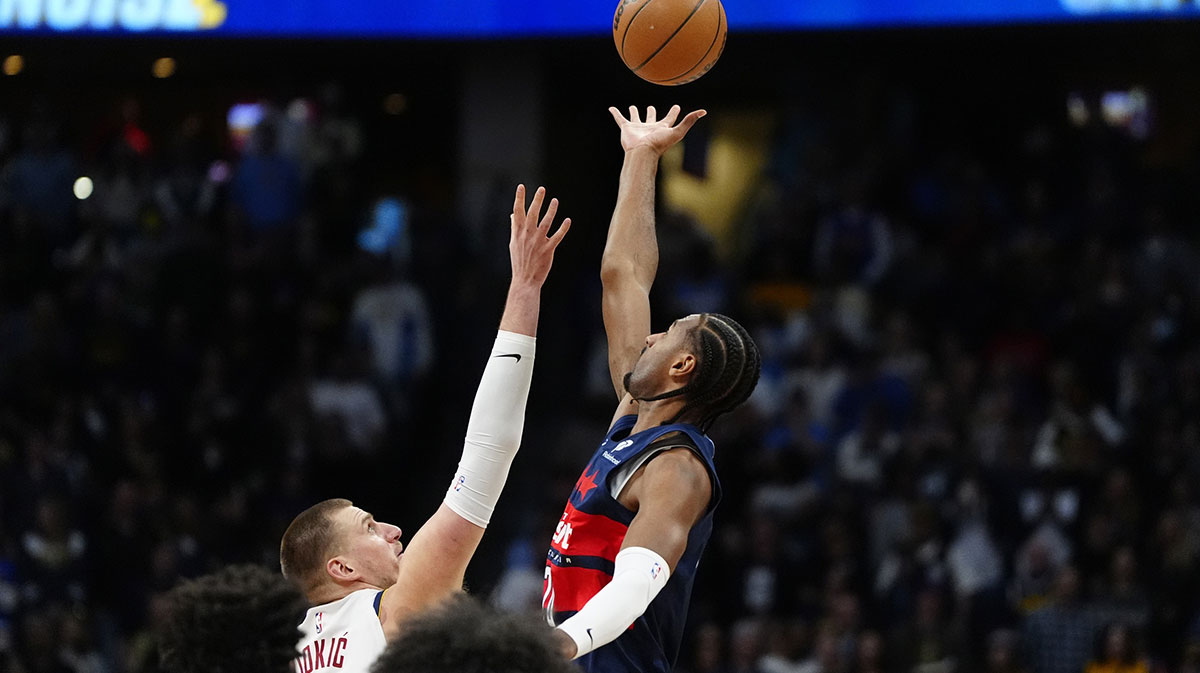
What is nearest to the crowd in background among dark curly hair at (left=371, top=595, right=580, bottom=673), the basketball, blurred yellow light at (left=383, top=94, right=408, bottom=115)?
blurred yellow light at (left=383, top=94, right=408, bottom=115)

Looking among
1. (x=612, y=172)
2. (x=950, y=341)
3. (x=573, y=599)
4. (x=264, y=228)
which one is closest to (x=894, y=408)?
(x=950, y=341)

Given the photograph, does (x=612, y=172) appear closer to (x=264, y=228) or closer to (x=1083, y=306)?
(x=264, y=228)

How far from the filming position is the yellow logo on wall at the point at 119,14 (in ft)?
41.6

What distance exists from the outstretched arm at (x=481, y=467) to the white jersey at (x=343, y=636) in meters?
0.04

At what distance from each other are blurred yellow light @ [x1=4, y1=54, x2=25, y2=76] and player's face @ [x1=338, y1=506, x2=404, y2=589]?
1167 cm

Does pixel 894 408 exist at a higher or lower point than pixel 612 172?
lower

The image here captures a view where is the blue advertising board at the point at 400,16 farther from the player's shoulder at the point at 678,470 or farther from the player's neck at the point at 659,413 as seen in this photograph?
the player's shoulder at the point at 678,470

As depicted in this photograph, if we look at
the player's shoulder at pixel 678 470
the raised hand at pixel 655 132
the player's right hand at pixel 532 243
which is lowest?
the player's shoulder at pixel 678 470

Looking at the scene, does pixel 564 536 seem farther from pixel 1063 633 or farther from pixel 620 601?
pixel 1063 633

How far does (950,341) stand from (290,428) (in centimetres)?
485

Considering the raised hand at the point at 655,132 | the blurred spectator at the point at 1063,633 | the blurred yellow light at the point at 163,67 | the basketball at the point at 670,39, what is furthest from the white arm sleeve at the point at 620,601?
the blurred yellow light at the point at 163,67

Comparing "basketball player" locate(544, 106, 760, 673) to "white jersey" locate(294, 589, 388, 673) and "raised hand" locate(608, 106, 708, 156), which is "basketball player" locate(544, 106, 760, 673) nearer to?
"white jersey" locate(294, 589, 388, 673)

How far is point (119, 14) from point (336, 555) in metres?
9.65

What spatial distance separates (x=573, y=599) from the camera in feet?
13.9
